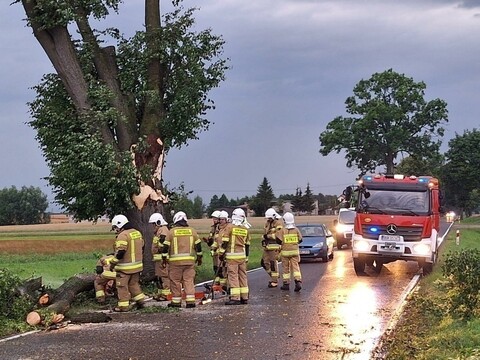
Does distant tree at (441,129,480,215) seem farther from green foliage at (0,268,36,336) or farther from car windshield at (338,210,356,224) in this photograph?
green foliage at (0,268,36,336)

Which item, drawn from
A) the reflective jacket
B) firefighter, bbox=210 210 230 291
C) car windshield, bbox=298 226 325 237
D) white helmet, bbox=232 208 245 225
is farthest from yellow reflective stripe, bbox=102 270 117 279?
car windshield, bbox=298 226 325 237

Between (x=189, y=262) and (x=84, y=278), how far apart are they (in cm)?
211

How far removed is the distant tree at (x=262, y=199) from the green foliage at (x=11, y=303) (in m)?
84.8

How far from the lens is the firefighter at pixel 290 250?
16.0 m

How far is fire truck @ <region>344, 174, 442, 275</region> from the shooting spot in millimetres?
18875

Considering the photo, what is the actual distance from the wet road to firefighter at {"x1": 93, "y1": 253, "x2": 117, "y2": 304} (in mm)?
820

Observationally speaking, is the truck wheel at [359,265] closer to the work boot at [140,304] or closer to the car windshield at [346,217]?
the work boot at [140,304]

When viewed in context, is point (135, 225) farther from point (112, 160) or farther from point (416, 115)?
point (416, 115)

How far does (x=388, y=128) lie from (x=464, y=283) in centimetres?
6766

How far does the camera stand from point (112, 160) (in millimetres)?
15312

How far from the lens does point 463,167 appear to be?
88.0m

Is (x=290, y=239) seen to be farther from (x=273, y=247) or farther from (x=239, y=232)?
(x=239, y=232)

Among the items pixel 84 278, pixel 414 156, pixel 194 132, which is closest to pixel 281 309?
pixel 84 278

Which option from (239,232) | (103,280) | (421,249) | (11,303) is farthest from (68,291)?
(421,249)
